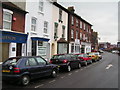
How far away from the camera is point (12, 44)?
1316 centimetres

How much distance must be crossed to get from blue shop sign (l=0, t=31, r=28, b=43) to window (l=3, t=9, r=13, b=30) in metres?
0.71

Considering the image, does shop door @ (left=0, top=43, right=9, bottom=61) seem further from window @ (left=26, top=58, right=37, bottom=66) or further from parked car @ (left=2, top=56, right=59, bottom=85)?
window @ (left=26, top=58, right=37, bottom=66)

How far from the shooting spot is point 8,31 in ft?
40.2

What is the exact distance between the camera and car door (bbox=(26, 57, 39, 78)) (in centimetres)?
769

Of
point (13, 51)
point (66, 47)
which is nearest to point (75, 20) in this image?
point (66, 47)

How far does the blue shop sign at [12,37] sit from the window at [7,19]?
2.34 ft

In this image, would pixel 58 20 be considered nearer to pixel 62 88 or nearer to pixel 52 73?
pixel 52 73

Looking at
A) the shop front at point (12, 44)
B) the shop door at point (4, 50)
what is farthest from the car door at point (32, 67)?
the shop door at point (4, 50)

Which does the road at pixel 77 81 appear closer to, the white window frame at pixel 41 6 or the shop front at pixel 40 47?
the shop front at pixel 40 47

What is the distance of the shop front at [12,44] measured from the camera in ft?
40.0

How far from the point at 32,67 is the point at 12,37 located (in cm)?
612

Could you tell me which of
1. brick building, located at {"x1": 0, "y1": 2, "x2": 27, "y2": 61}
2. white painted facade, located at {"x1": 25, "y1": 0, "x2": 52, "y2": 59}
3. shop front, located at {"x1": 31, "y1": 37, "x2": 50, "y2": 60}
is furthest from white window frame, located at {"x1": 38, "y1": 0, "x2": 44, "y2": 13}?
shop front, located at {"x1": 31, "y1": 37, "x2": 50, "y2": 60}

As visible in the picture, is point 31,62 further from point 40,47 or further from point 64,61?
point 40,47

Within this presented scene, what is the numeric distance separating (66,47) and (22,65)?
1687 centimetres
